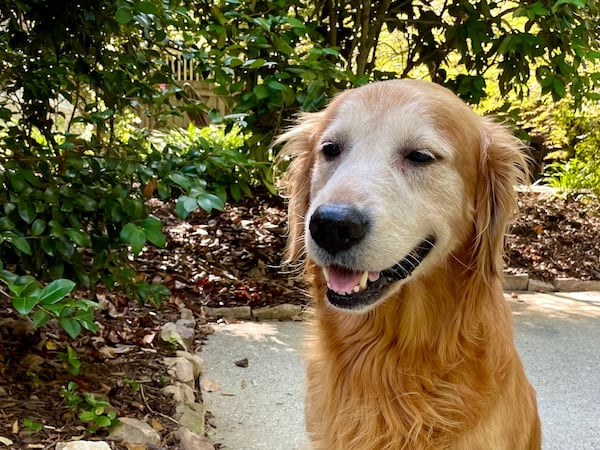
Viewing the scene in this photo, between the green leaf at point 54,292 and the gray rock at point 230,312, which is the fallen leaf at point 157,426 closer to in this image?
the green leaf at point 54,292

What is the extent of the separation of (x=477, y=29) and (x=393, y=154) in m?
2.97

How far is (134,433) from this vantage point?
2.95 meters

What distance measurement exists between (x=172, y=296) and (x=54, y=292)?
3.29 metres

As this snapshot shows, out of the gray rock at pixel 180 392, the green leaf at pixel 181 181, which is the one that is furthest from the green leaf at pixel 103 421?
the green leaf at pixel 181 181

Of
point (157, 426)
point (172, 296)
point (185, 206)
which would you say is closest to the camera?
point (185, 206)

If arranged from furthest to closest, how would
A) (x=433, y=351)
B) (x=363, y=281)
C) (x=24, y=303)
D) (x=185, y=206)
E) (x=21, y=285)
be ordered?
(x=433, y=351)
(x=185, y=206)
(x=363, y=281)
(x=21, y=285)
(x=24, y=303)

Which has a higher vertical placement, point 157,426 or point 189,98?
point 189,98

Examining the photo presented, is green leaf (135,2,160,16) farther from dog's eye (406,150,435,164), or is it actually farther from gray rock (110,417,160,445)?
gray rock (110,417,160,445)

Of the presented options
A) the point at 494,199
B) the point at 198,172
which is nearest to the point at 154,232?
the point at 198,172

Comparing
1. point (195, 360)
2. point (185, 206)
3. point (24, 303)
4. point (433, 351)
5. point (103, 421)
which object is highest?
point (185, 206)

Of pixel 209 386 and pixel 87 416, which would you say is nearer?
pixel 87 416

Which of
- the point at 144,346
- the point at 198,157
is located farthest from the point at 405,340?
the point at 144,346

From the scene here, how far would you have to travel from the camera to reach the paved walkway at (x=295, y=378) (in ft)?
12.3

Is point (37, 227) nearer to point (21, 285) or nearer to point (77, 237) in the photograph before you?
point (77, 237)
